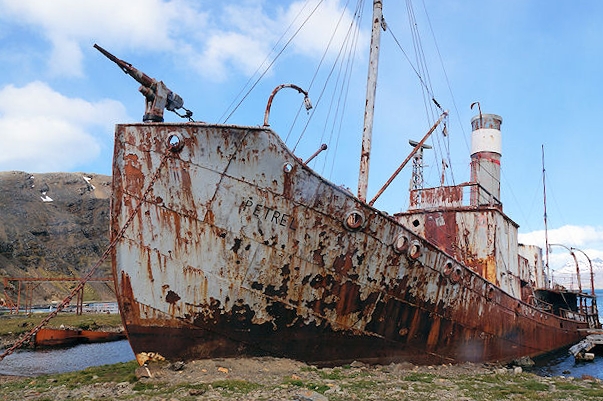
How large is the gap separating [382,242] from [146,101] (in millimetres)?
6363

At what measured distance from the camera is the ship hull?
9531mm

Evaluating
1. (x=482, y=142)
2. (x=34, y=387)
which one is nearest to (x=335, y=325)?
(x=34, y=387)

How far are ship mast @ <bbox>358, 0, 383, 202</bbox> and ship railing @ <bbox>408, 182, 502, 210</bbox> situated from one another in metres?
5.45

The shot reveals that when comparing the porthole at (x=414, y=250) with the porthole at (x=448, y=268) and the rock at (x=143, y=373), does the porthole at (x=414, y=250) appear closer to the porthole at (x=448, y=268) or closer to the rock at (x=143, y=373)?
the porthole at (x=448, y=268)

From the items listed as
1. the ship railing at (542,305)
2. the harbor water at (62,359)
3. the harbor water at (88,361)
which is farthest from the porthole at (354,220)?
the ship railing at (542,305)

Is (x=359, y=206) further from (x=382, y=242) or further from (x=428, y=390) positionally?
(x=428, y=390)

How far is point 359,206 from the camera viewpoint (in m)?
10.6

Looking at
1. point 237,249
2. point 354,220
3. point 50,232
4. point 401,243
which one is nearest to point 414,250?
point 401,243

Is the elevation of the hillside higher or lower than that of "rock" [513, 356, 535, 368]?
higher

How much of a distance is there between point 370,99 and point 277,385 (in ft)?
27.4

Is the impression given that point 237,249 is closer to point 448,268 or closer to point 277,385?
point 277,385

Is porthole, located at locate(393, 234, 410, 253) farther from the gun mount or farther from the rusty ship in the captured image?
the gun mount

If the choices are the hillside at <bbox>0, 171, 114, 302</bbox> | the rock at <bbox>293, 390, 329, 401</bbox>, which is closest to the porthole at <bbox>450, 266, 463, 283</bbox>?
the rock at <bbox>293, 390, 329, 401</bbox>

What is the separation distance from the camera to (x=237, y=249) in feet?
32.0
